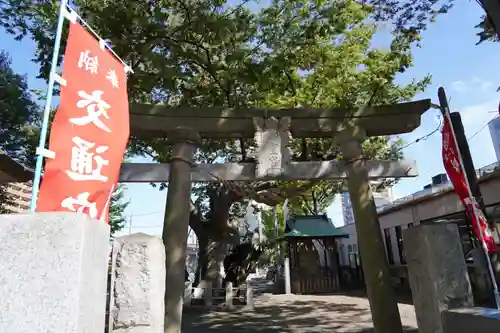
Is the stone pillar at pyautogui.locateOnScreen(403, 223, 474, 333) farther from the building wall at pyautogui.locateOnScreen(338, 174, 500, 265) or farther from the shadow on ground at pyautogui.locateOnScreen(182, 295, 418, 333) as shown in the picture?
the building wall at pyautogui.locateOnScreen(338, 174, 500, 265)

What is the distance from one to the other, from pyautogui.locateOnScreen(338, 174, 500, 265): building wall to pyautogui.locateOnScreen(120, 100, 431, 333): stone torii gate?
14.0ft

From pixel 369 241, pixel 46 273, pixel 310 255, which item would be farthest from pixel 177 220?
pixel 310 255

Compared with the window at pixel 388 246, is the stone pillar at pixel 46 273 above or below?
below

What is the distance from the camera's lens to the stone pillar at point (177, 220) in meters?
5.23

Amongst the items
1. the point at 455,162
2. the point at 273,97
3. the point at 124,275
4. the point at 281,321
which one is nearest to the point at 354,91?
the point at 273,97

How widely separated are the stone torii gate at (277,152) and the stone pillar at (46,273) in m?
3.56

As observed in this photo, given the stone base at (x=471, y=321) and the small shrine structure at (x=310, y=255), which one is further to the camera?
the small shrine structure at (x=310, y=255)

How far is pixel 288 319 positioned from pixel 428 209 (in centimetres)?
861

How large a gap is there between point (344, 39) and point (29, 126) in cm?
1288

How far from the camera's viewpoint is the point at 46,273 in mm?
1950

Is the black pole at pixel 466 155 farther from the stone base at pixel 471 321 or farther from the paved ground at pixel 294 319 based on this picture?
the paved ground at pixel 294 319

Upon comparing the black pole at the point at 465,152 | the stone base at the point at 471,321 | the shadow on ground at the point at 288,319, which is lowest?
the shadow on ground at the point at 288,319

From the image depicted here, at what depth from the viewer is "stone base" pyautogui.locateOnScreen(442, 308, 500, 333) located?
3.15m

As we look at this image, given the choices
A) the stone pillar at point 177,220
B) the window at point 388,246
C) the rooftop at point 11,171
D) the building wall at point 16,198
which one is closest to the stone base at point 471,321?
the stone pillar at point 177,220
